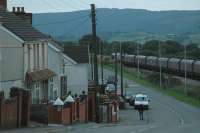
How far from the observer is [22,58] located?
1620 inches

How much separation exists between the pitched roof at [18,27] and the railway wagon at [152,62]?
79204mm

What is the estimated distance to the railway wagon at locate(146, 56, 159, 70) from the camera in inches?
4887

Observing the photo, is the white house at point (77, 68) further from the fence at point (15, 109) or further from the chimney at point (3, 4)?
the fence at point (15, 109)

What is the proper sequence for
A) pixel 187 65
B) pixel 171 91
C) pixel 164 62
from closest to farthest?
pixel 187 65 → pixel 171 91 → pixel 164 62

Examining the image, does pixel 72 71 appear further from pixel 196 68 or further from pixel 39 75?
pixel 196 68

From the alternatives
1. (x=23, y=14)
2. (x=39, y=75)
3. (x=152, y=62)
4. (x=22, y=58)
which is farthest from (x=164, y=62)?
(x=22, y=58)

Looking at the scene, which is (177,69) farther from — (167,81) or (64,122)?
(64,122)

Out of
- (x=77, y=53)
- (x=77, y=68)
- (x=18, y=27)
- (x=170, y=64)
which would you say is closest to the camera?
(x=18, y=27)

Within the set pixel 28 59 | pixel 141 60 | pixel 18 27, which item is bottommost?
pixel 28 59

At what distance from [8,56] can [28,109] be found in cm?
791

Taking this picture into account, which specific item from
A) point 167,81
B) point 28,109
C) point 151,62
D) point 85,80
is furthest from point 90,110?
point 151,62

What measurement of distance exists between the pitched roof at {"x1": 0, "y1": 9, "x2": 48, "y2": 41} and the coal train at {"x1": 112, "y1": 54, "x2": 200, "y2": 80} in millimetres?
50871

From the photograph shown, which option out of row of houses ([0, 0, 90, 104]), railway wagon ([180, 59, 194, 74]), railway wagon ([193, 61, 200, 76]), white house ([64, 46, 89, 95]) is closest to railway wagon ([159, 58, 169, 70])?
railway wagon ([180, 59, 194, 74])

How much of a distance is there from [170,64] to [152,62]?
50.1ft
